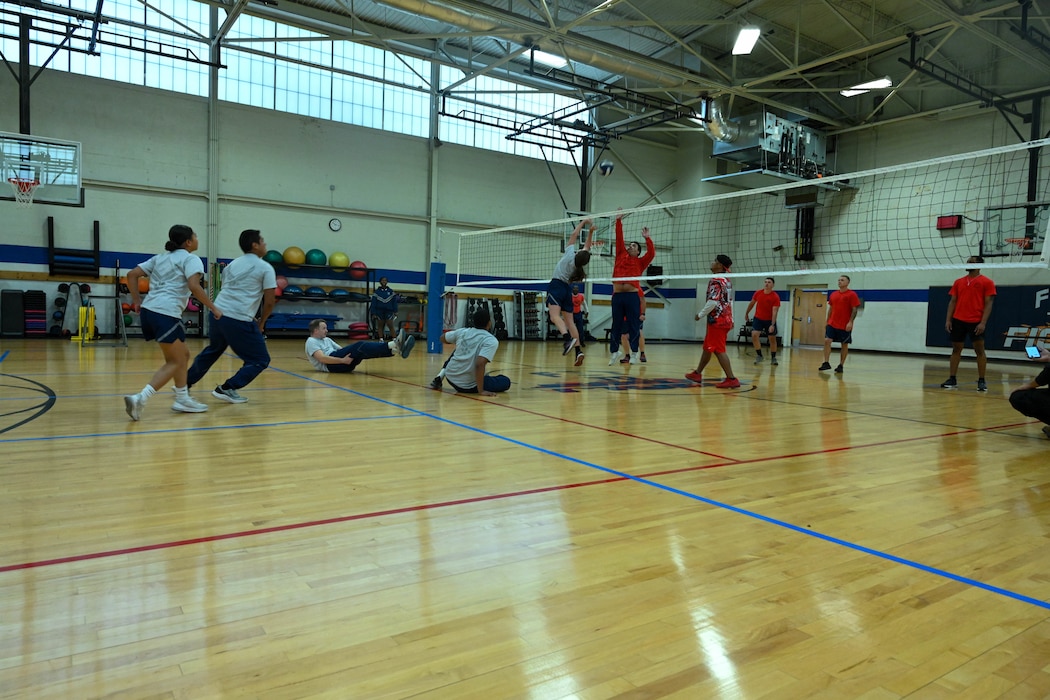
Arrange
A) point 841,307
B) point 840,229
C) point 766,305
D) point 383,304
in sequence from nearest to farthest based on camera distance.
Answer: point 841,307 → point 766,305 → point 383,304 → point 840,229

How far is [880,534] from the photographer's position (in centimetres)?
267

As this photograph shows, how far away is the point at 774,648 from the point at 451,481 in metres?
1.92

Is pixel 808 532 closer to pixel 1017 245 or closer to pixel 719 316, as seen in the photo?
pixel 719 316

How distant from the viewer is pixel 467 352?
655 cm

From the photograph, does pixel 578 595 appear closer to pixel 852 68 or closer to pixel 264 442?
pixel 264 442

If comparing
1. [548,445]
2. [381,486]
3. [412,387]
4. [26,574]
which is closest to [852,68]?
[412,387]

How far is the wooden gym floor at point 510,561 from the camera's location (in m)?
1.56

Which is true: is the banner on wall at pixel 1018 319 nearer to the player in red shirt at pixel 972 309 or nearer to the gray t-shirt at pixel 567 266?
the player in red shirt at pixel 972 309

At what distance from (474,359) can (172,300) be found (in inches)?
105

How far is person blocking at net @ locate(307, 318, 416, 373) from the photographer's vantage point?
26.2 feet

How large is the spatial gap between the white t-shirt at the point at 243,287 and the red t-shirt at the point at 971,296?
8.16 metres

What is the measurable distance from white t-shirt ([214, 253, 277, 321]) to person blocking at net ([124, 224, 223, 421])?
1.23 ft

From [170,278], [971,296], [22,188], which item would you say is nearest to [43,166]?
[22,188]

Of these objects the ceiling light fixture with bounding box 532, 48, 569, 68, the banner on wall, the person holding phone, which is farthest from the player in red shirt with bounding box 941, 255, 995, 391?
the ceiling light fixture with bounding box 532, 48, 569, 68
